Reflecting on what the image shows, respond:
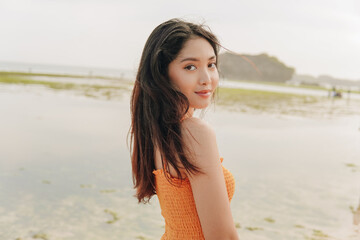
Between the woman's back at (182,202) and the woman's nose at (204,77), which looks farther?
the woman's nose at (204,77)

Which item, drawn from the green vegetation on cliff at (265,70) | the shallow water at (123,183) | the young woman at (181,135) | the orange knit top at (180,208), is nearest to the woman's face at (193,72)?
the young woman at (181,135)

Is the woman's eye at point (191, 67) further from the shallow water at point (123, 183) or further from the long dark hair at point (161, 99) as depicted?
the shallow water at point (123, 183)

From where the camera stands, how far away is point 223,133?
10.9 metres

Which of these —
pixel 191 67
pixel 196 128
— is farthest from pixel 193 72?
pixel 196 128

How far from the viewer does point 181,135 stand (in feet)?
4.94

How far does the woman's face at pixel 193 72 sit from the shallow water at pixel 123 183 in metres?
3.09

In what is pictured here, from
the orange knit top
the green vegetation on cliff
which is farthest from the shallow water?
the green vegetation on cliff

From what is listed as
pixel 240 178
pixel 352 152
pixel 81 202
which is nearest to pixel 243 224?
pixel 240 178

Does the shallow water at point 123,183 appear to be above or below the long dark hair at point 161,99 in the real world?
below

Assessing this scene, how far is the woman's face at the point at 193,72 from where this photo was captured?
164cm

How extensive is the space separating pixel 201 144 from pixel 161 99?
1.14 feet

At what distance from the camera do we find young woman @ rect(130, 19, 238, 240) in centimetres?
144

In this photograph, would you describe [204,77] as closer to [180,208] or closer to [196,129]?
[196,129]

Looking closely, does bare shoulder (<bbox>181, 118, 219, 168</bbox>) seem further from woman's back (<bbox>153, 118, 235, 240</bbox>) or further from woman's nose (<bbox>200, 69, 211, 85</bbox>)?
woman's nose (<bbox>200, 69, 211, 85</bbox>)
